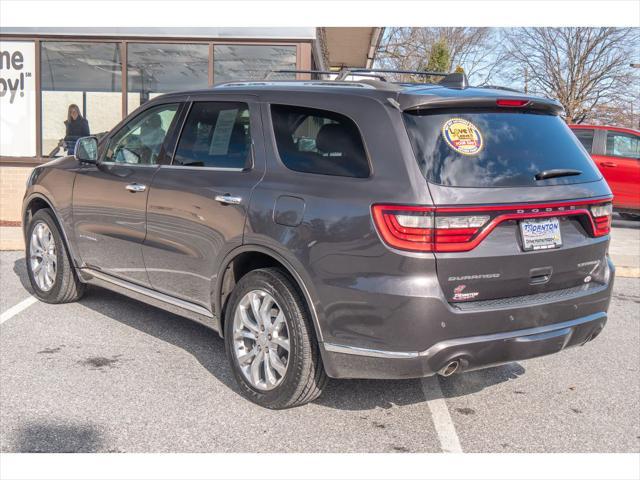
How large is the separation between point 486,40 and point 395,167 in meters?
38.4

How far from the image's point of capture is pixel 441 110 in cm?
361

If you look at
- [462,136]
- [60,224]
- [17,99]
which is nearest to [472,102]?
[462,136]

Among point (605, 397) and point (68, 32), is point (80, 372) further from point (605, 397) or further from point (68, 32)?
point (68, 32)

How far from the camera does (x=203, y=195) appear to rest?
14.4ft

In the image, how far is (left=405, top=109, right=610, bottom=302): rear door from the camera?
3389mm

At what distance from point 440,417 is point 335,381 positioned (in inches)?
30.6

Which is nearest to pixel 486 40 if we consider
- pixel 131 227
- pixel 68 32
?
pixel 68 32

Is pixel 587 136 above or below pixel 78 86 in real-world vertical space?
below

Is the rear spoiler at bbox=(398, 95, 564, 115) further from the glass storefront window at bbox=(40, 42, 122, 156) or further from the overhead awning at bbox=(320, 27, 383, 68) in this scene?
the overhead awning at bbox=(320, 27, 383, 68)

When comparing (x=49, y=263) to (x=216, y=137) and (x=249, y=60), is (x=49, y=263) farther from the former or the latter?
(x=249, y=60)

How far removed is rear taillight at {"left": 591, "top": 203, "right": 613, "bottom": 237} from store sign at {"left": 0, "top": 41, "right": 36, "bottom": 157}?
34.2 ft

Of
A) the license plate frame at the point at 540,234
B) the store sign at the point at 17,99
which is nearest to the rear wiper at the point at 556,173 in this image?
the license plate frame at the point at 540,234

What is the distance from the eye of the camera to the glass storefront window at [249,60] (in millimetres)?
11539

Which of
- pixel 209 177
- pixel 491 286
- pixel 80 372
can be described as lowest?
pixel 80 372
